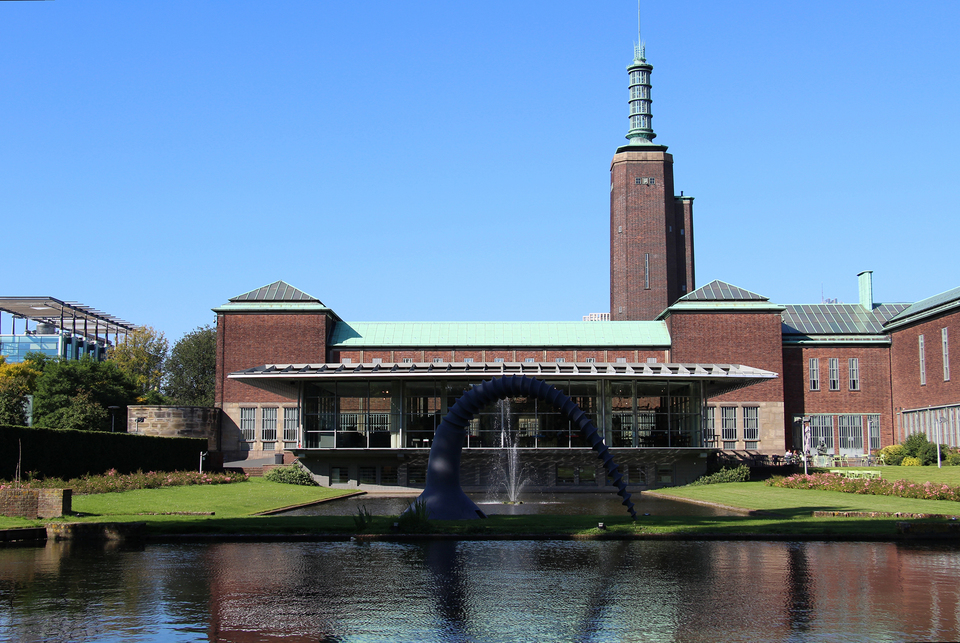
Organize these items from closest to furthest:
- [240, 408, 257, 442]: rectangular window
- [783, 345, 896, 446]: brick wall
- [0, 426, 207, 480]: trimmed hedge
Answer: [0, 426, 207, 480]: trimmed hedge → [240, 408, 257, 442]: rectangular window → [783, 345, 896, 446]: brick wall

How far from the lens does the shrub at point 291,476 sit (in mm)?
44781

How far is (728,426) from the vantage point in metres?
56.6

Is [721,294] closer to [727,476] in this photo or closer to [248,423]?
[727,476]

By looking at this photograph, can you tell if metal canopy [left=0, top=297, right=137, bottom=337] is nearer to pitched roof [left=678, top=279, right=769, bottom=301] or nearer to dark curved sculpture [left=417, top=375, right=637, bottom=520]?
pitched roof [left=678, top=279, right=769, bottom=301]

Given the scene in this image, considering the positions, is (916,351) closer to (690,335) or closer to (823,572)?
(690,335)

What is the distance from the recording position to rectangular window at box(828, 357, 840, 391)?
60.1 meters

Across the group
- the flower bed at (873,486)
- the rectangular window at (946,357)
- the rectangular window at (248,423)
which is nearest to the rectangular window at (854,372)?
the rectangular window at (946,357)

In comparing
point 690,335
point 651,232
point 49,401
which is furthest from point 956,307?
point 49,401

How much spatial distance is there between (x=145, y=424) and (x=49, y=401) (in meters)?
20.1

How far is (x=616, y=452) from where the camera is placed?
44.8 meters

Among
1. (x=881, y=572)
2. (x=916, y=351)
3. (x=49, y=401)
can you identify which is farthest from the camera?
(x=49, y=401)

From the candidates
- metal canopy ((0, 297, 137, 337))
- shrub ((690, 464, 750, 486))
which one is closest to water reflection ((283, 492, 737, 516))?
shrub ((690, 464, 750, 486))

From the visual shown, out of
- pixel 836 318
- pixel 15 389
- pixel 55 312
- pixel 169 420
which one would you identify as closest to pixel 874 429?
pixel 836 318

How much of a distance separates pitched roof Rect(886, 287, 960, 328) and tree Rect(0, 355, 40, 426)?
→ 56.2 m
